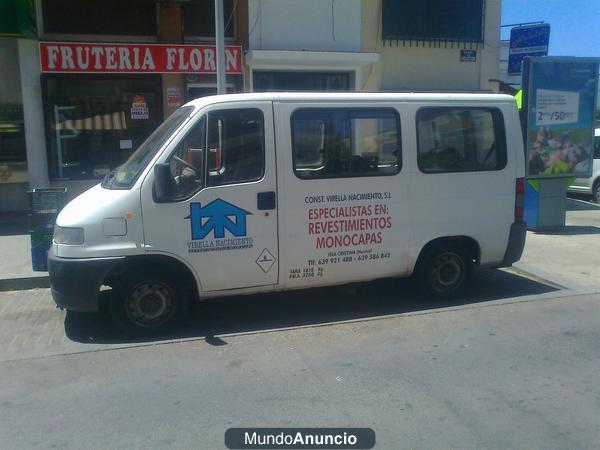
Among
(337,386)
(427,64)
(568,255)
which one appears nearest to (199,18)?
(427,64)

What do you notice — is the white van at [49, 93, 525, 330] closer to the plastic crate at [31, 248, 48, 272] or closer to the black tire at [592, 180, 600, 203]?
the plastic crate at [31, 248, 48, 272]

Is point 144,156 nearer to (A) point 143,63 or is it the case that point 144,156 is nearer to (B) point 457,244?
(B) point 457,244

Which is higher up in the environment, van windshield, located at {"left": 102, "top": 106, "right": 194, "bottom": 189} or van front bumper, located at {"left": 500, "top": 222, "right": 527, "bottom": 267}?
van windshield, located at {"left": 102, "top": 106, "right": 194, "bottom": 189}

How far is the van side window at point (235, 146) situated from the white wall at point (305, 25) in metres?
6.80

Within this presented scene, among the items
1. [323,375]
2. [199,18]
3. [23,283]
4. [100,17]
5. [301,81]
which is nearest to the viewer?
[323,375]

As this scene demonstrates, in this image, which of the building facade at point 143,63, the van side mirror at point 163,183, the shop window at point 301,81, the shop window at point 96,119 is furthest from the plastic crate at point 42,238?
the shop window at point 301,81

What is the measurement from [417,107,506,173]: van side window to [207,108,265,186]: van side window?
5.77 ft

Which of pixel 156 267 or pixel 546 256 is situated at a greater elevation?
pixel 156 267

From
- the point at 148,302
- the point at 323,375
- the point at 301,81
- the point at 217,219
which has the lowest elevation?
the point at 323,375

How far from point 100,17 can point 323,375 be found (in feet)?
29.9

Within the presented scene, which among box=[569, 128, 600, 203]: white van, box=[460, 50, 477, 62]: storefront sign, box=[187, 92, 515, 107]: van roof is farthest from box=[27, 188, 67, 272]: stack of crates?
box=[569, 128, 600, 203]: white van

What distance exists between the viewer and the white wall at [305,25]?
1212cm

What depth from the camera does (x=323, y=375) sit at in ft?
16.0

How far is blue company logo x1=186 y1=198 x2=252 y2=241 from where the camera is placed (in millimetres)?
5672
